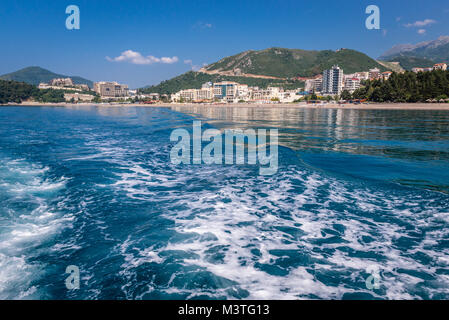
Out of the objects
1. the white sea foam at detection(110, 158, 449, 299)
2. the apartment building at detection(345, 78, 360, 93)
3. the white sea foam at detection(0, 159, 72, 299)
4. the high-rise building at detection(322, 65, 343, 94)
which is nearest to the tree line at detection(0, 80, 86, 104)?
the high-rise building at detection(322, 65, 343, 94)

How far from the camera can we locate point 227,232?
6305 mm

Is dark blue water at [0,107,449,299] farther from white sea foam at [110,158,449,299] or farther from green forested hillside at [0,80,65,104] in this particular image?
green forested hillside at [0,80,65,104]

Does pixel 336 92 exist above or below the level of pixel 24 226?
above

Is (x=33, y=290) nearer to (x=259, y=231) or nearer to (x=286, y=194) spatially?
(x=259, y=231)

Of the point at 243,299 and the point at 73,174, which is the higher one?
the point at 73,174

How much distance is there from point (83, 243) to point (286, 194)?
6.20m

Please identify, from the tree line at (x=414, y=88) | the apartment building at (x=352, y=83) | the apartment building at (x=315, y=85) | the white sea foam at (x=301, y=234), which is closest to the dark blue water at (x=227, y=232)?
the white sea foam at (x=301, y=234)

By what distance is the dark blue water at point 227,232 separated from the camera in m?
4.36

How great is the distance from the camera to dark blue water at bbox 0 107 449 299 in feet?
14.3

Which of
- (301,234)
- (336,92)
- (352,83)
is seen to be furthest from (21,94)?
(301,234)

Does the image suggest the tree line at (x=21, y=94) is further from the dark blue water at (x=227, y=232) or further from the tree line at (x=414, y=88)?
the tree line at (x=414, y=88)

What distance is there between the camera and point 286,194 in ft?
28.9

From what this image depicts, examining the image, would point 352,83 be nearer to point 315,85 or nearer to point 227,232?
point 315,85
